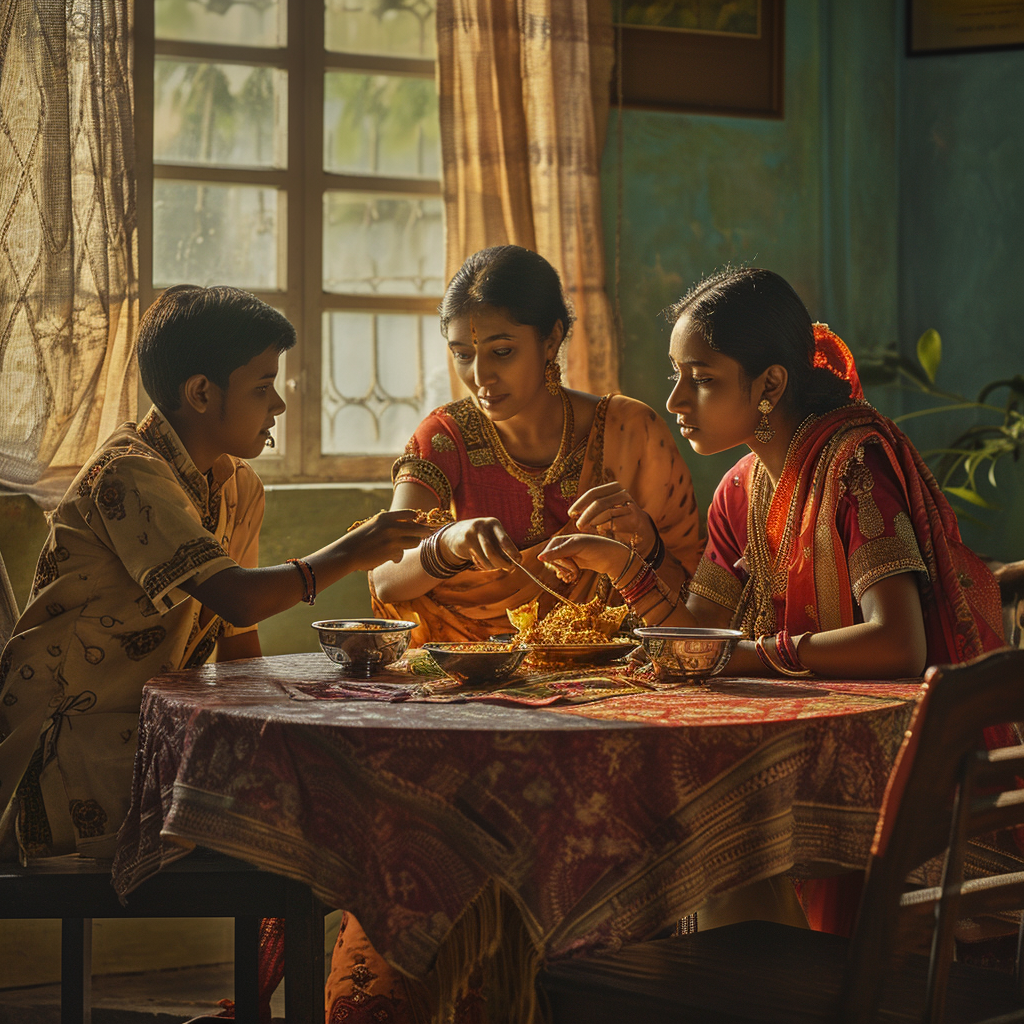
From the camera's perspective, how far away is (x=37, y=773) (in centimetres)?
212

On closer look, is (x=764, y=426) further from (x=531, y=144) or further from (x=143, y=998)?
(x=143, y=998)

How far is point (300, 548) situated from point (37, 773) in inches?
69.9

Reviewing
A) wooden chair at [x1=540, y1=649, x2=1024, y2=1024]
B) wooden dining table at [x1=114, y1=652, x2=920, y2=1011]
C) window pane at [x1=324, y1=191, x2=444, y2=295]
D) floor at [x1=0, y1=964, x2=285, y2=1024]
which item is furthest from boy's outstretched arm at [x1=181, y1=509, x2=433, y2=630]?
window pane at [x1=324, y1=191, x2=444, y2=295]

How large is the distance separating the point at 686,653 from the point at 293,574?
758 millimetres

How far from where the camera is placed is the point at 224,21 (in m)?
4.00

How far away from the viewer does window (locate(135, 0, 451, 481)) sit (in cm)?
397

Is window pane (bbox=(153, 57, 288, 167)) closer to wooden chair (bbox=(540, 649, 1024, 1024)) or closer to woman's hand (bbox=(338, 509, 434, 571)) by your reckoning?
woman's hand (bbox=(338, 509, 434, 571))

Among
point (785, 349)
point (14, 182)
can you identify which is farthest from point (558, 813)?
point (14, 182)

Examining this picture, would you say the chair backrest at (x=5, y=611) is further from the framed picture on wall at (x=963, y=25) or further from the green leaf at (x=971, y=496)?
the framed picture on wall at (x=963, y=25)

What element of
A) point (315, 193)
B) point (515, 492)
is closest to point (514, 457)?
point (515, 492)

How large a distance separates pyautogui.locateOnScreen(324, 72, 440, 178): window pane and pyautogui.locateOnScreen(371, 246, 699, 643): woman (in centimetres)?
124

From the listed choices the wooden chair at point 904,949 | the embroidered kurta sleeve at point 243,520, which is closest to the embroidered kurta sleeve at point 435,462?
the embroidered kurta sleeve at point 243,520

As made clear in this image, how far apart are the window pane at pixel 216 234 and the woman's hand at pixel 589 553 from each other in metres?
2.12

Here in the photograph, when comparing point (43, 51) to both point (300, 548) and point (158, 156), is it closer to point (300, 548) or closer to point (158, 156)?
point (158, 156)
